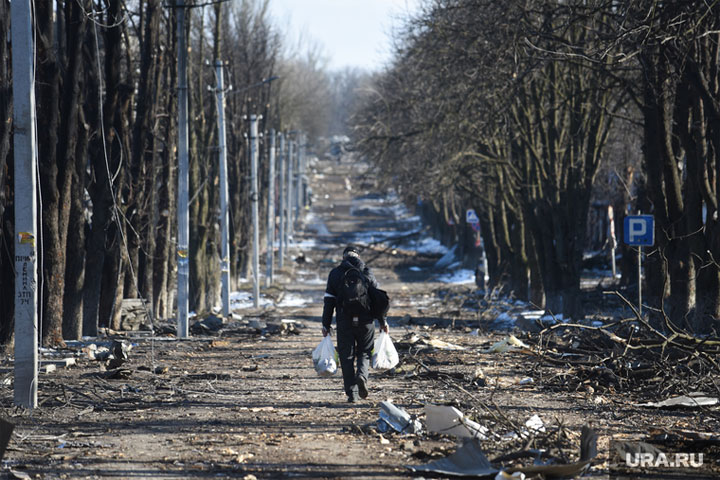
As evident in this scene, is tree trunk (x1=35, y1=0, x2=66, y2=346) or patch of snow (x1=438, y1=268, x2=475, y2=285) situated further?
patch of snow (x1=438, y1=268, x2=475, y2=285)

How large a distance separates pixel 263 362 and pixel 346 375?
5.50m

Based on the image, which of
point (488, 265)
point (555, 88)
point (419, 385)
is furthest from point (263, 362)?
point (488, 265)

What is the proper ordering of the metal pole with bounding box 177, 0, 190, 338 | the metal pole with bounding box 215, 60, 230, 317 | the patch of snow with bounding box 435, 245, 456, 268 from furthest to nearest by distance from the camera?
the patch of snow with bounding box 435, 245, 456, 268 < the metal pole with bounding box 215, 60, 230, 317 < the metal pole with bounding box 177, 0, 190, 338

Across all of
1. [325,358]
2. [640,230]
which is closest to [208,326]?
[640,230]

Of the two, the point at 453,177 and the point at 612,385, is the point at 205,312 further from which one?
the point at 612,385

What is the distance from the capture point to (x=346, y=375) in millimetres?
11633

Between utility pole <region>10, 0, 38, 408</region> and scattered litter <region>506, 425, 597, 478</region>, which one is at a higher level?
utility pole <region>10, 0, 38, 408</region>

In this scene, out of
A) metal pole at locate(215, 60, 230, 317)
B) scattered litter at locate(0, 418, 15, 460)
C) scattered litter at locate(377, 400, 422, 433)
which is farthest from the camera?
metal pole at locate(215, 60, 230, 317)

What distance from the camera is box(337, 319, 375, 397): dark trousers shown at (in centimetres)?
1166

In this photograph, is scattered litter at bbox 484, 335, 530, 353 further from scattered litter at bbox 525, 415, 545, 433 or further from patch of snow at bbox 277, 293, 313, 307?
patch of snow at bbox 277, 293, 313, 307

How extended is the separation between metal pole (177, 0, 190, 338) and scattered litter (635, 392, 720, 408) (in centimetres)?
1171

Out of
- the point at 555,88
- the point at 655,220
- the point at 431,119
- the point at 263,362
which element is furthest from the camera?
the point at 431,119

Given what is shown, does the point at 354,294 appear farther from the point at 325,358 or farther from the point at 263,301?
the point at 263,301

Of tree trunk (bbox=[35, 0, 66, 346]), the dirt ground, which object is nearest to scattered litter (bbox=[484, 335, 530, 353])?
the dirt ground
